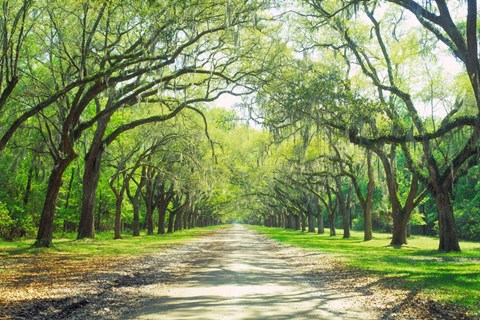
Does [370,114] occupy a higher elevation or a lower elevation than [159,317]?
higher

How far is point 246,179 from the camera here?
56.4 meters

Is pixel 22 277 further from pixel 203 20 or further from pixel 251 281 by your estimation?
pixel 203 20

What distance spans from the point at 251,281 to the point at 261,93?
979cm

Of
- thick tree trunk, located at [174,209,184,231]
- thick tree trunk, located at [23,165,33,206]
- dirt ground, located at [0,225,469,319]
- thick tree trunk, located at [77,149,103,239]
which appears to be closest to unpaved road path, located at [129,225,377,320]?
dirt ground, located at [0,225,469,319]

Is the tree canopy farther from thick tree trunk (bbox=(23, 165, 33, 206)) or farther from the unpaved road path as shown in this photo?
the unpaved road path

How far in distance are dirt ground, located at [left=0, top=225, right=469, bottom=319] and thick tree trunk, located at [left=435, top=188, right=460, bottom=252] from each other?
8.89 metres

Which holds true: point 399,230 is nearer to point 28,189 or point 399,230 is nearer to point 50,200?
point 50,200

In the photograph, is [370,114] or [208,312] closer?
[208,312]

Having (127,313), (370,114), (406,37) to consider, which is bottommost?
(127,313)

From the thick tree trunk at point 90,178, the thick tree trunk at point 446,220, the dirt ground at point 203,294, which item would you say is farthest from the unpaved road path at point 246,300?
the thick tree trunk at point 90,178

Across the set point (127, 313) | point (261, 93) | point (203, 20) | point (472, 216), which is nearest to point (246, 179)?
point (472, 216)

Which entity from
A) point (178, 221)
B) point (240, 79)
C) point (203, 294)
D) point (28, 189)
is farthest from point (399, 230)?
point (178, 221)

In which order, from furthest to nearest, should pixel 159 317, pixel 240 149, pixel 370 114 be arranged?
pixel 240 149, pixel 370 114, pixel 159 317

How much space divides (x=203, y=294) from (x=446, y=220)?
15042 mm
